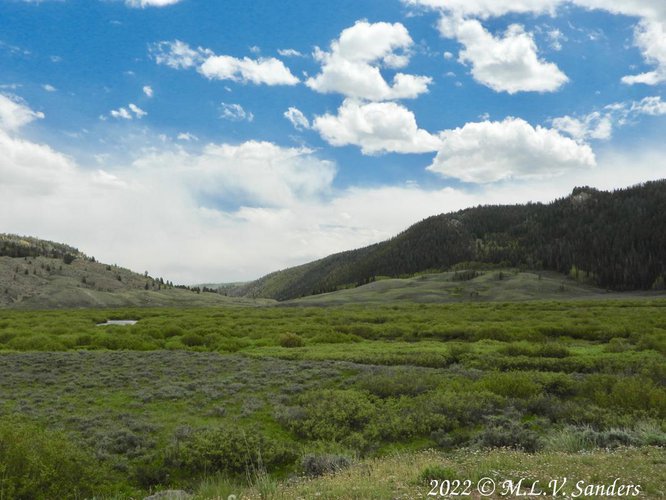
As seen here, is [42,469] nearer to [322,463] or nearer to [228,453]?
[228,453]

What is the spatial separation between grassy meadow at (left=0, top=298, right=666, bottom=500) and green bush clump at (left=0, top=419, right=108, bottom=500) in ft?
0.11

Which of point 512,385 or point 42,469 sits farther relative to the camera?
point 512,385

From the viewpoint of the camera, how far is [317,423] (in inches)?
543

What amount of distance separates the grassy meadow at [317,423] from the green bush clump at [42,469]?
0.11ft

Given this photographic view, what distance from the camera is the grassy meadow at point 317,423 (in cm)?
920

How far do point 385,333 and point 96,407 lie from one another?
96.4 feet

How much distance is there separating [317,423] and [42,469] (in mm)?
7427

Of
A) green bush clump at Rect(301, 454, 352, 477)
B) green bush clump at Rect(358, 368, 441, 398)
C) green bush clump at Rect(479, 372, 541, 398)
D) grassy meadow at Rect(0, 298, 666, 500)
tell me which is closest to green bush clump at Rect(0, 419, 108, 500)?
grassy meadow at Rect(0, 298, 666, 500)

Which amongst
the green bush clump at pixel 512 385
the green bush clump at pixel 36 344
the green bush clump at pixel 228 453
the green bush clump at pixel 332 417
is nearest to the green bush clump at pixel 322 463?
the green bush clump at pixel 228 453

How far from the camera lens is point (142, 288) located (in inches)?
7864

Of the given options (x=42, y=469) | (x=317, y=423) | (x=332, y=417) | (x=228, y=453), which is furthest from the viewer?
(x=332, y=417)

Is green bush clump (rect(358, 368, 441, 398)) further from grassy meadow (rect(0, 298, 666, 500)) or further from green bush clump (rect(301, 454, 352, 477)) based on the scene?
green bush clump (rect(301, 454, 352, 477))

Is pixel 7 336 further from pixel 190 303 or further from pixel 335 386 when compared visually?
pixel 190 303

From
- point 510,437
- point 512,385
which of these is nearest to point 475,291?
point 512,385
